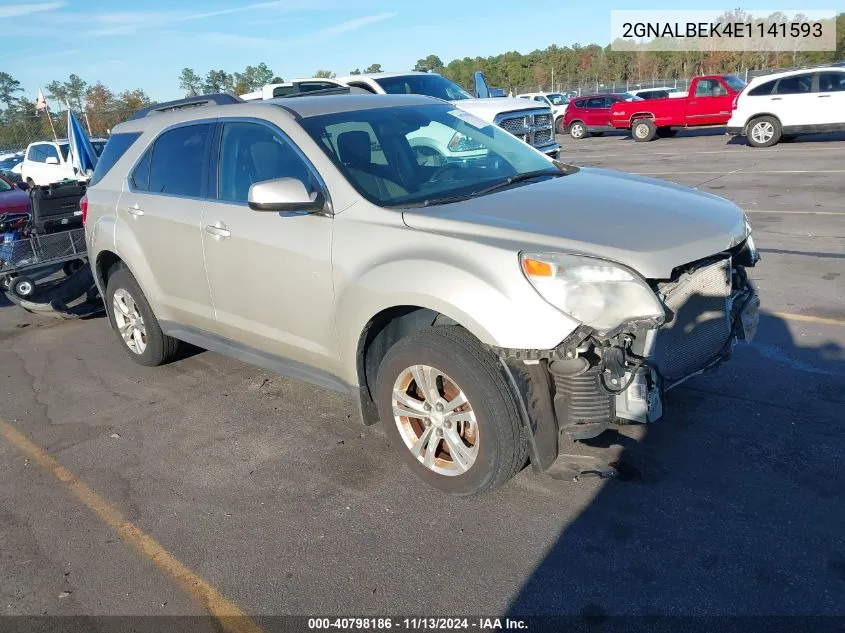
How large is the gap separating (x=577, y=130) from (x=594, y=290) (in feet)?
88.2

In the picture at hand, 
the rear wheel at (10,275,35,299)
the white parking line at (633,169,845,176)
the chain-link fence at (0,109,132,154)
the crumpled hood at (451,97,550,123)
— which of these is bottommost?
the white parking line at (633,169,845,176)

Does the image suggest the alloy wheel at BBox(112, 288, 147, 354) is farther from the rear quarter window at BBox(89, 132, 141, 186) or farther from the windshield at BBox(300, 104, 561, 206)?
the windshield at BBox(300, 104, 561, 206)

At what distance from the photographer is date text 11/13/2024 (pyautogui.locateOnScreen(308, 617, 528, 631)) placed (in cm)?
279

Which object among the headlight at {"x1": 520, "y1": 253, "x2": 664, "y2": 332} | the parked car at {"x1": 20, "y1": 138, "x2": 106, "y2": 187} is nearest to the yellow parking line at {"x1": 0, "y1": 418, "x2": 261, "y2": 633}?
the headlight at {"x1": 520, "y1": 253, "x2": 664, "y2": 332}

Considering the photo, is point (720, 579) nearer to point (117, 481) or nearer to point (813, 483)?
point (813, 483)

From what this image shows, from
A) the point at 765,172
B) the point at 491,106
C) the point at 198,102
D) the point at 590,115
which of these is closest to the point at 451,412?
the point at 198,102

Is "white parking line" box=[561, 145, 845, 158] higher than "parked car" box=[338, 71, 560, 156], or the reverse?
"parked car" box=[338, 71, 560, 156]

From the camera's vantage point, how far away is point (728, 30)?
1914 inches

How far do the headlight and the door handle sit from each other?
2.13m

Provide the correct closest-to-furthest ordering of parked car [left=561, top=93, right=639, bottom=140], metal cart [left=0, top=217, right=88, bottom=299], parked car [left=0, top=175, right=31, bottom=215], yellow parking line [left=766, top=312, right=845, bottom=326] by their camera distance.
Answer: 1. yellow parking line [left=766, top=312, right=845, bottom=326]
2. metal cart [left=0, top=217, right=88, bottom=299]
3. parked car [left=0, top=175, right=31, bottom=215]
4. parked car [left=561, top=93, right=639, bottom=140]

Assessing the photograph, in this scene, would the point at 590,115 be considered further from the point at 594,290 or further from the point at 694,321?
the point at 594,290

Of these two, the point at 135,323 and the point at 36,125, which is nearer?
the point at 135,323

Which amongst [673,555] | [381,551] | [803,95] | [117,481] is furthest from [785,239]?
[803,95]

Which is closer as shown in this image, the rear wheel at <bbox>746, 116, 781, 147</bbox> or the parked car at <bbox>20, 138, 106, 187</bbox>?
the rear wheel at <bbox>746, 116, 781, 147</bbox>
